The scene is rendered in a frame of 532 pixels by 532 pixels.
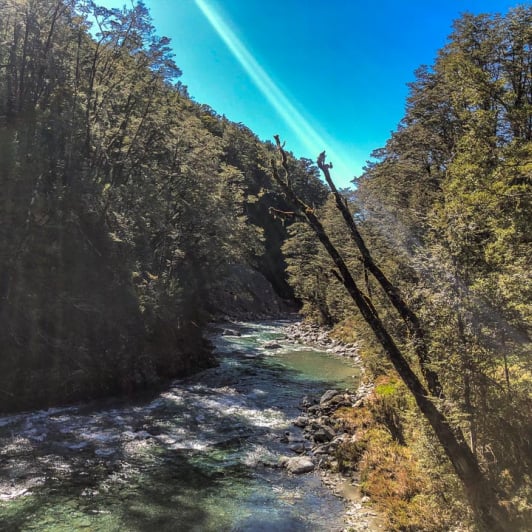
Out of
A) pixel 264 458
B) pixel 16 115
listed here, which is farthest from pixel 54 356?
pixel 16 115

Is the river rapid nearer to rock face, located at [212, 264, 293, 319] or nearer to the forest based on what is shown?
the forest

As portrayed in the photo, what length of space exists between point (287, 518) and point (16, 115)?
21.6 metres

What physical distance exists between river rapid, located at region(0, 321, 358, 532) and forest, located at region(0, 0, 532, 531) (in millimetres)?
1974

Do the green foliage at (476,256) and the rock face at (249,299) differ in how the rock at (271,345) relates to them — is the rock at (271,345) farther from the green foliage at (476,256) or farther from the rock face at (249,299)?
the rock face at (249,299)

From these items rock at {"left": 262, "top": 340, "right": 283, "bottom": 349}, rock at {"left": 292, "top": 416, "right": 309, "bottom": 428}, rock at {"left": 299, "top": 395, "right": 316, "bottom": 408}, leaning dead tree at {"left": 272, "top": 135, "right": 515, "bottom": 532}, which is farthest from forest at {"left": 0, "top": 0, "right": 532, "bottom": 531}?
rock at {"left": 262, "top": 340, "right": 283, "bottom": 349}

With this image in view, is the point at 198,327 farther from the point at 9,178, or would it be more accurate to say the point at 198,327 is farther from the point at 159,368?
the point at 9,178

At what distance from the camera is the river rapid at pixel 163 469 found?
9.16 m

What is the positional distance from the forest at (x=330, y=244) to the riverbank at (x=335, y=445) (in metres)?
0.41

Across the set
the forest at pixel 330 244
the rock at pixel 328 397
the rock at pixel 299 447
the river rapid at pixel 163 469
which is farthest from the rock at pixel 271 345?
the rock at pixel 299 447

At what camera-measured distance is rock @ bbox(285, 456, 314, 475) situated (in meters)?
12.0

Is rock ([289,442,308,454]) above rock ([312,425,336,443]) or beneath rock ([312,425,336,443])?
beneath

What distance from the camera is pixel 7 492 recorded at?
9680 mm

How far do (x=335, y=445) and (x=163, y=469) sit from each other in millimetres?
5696

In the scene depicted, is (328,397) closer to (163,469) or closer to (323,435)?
(323,435)
